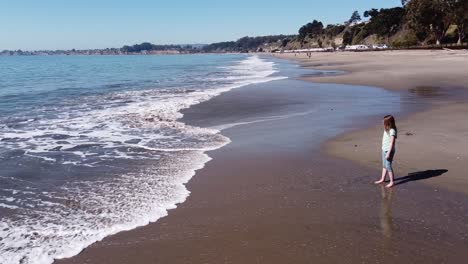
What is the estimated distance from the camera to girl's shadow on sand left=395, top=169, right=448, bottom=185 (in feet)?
26.1

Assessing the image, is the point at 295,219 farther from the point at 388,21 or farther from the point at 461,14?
the point at 388,21

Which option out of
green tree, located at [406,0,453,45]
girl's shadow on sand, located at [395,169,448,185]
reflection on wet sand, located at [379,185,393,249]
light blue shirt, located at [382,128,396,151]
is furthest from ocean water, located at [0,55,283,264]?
green tree, located at [406,0,453,45]

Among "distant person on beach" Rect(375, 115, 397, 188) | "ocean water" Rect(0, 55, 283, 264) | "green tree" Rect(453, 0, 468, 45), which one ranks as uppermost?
"green tree" Rect(453, 0, 468, 45)

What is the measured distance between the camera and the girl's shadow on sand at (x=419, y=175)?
7.94m

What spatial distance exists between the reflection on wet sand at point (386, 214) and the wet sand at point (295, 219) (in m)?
0.01

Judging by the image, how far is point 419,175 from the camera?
8133 millimetres

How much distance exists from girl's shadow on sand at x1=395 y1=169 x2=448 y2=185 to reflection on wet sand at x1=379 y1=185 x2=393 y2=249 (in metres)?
0.56

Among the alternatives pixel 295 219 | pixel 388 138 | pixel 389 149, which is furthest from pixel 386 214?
pixel 388 138

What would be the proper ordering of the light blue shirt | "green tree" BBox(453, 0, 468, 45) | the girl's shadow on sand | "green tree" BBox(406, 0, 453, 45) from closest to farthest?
the girl's shadow on sand, the light blue shirt, "green tree" BBox(453, 0, 468, 45), "green tree" BBox(406, 0, 453, 45)

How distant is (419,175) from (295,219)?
10.3 feet

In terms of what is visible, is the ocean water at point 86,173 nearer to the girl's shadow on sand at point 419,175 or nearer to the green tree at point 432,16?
the girl's shadow on sand at point 419,175

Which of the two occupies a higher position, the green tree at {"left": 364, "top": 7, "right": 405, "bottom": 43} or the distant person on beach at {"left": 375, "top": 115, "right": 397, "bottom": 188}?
the green tree at {"left": 364, "top": 7, "right": 405, "bottom": 43}

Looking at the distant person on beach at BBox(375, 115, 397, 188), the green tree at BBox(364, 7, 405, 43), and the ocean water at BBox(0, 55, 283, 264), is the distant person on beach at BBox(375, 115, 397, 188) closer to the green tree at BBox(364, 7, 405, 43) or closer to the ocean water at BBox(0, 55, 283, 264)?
the ocean water at BBox(0, 55, 283, 264)

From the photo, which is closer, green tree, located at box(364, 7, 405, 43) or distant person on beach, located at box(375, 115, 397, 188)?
distant person on beach, located at box(375, 115, 397, 188)
